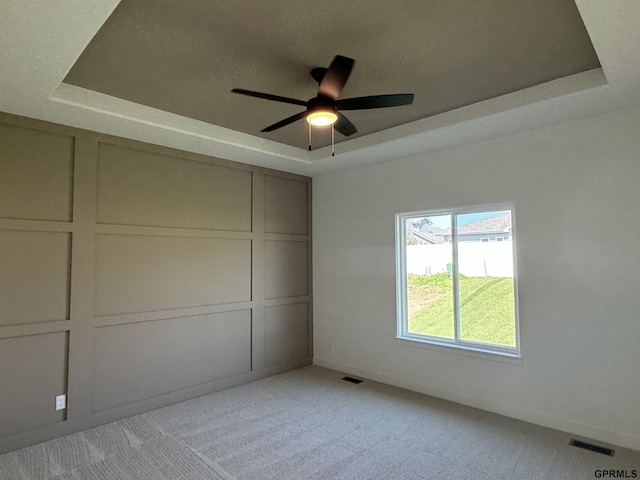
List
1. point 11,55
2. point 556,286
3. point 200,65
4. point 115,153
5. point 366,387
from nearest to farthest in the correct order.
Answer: point 11,55
point 200,65
point 556,286
point 115,153
point 366,387

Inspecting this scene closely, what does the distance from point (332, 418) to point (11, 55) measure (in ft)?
11.8

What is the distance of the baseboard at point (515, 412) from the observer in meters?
2.97

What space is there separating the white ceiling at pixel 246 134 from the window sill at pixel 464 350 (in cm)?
211

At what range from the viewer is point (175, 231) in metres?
3.99

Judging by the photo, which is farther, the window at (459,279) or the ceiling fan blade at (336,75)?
the window at (459,279)

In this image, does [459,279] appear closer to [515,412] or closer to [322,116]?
[515,412]

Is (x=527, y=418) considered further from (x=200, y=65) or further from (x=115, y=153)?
(x=115, y=153)

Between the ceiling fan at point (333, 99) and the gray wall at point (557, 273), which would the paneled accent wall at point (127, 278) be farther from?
the ceiling fan at point (333, 99)

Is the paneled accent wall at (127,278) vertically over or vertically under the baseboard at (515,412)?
over

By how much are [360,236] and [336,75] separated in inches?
110

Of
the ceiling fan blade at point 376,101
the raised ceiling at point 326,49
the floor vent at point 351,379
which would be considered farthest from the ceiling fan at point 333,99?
the floor vent at point 351,379

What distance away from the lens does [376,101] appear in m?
2.38

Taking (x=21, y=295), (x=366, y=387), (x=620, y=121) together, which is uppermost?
(x=620, y=121)

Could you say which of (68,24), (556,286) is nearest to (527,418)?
(556,286)
